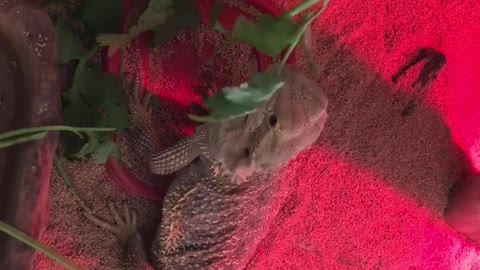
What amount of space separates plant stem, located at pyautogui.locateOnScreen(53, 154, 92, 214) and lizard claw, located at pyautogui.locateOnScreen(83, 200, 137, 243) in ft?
0.13

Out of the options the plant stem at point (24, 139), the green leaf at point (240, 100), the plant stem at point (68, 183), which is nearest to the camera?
the green leaf at point (240, 100)

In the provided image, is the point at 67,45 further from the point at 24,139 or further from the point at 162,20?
the point at 24,139

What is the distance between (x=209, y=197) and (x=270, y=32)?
2.27ft

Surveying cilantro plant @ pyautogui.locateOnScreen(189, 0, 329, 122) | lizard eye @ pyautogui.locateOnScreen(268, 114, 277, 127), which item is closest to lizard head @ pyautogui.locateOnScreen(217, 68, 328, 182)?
lizard eye @ pyautogui.locateOnScreen(268, 114, 277, 127)

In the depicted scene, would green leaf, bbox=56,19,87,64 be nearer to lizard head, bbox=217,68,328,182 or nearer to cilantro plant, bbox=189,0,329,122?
lizard head, bbox=217,68,328,182

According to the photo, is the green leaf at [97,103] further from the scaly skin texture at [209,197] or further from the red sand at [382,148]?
the red sand at [382,148]

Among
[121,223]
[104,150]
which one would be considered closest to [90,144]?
Answer: [104,150]

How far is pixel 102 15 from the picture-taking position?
168 centimetres

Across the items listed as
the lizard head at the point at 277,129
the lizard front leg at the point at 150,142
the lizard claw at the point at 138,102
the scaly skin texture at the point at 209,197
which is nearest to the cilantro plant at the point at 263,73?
the lizard head at the point at 277,129

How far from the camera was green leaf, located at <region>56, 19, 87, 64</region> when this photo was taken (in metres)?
1.64

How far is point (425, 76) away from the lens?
7.85 feet

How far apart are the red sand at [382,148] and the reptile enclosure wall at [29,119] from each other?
3.09 feet

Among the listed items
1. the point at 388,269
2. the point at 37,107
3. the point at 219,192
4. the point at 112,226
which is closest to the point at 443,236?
the point at 388,269

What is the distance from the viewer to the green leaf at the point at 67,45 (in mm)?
1638
